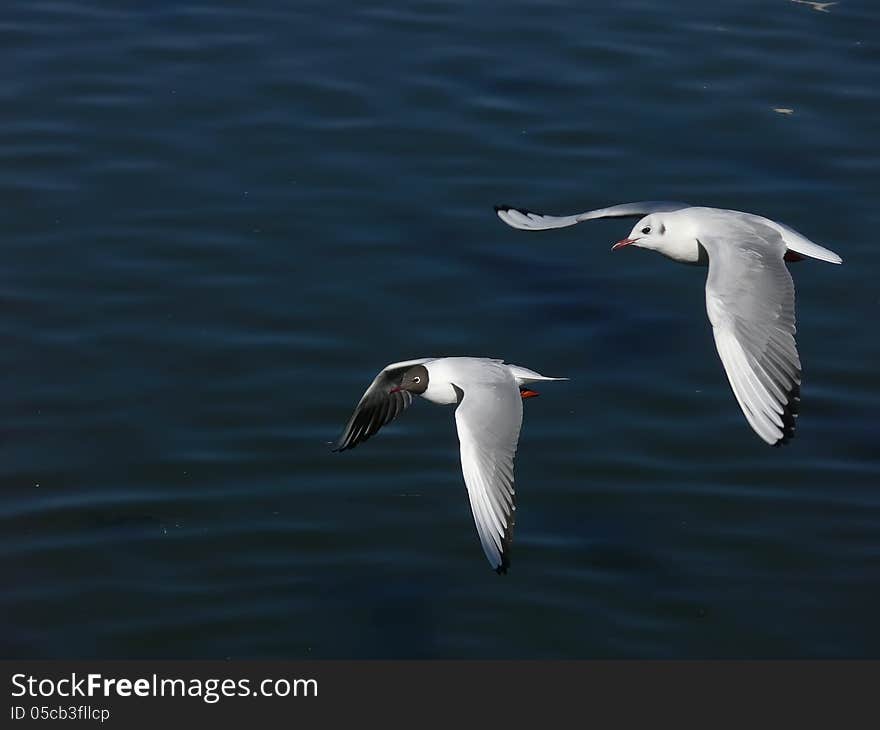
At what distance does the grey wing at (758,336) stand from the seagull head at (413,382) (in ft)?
5.93

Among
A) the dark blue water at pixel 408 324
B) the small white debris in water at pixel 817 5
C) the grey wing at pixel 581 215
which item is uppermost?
the small white debris in water at pixel 817 5

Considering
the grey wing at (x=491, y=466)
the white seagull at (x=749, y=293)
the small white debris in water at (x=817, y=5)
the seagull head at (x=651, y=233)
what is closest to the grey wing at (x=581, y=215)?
the white seagull at (x=749, y=293)

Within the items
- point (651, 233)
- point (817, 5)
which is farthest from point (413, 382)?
point (817, 5)

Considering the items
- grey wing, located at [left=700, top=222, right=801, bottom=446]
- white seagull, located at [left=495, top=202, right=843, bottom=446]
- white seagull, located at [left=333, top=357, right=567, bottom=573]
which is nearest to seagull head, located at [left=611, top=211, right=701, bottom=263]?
white seagull, located at [left=495, top=202, right=843, bottom=446]

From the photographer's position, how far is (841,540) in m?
10.9

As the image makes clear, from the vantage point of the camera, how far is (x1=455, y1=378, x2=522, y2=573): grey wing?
9281 mm

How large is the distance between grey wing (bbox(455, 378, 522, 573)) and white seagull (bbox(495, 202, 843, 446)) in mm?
1313

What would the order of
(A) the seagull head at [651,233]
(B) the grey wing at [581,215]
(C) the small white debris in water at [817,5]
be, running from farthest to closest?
(C) the small white debris in water at [817,5] → (B) the grey wing at [581,215] → (A) the seagull head at [651,233]

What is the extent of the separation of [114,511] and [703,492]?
12.7 feet

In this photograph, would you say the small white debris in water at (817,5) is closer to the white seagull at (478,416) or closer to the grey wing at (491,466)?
the white seagull at (478,416)

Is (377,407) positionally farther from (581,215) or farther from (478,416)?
(581,215)

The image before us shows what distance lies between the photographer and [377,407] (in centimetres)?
1066

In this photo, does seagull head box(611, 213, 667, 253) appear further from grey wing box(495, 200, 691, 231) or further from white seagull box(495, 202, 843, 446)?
grey wing box(495, 200, 691, 231)

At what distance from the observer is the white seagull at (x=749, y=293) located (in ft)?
31.4
